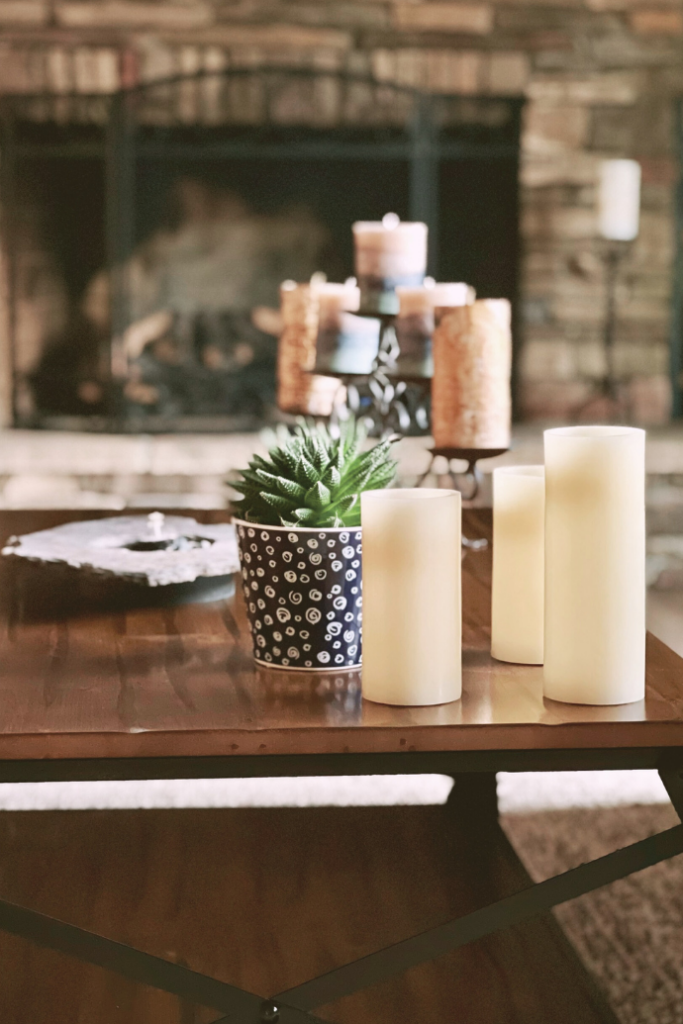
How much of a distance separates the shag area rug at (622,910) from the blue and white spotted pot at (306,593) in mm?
505

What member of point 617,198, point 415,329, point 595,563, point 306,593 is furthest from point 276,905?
point 617,198

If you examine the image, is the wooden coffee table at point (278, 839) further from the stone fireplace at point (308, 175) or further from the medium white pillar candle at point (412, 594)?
the stone fireplace at point (308, 175)

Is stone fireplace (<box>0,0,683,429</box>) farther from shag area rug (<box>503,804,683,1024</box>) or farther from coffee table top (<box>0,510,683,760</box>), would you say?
coffee table top (<box>0,510,683,760</box>)

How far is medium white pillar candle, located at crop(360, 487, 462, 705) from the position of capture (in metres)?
0.82

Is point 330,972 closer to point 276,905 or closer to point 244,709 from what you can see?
point 244,709

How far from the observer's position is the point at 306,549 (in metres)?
0.91

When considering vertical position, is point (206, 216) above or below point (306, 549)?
above

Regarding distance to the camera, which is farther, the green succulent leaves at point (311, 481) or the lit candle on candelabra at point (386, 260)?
the lit candle on candelabra at point (386, 260)

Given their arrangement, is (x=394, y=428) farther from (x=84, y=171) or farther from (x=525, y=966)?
(x=84, y=171)

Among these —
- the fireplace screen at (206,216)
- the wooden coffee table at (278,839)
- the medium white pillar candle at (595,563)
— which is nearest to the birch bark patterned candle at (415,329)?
the wooden coffee table at (278,839)

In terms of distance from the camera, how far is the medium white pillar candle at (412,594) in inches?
Result: 32.3

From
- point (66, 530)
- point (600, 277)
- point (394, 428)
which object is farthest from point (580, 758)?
point (600, 277)

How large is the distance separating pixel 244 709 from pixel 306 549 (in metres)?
0.14

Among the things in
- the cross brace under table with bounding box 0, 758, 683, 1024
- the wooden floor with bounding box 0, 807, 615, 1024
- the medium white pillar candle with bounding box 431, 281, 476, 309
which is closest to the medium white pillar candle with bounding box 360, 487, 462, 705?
the cross brace under table with bounding box 0, 758, 683, 1024
